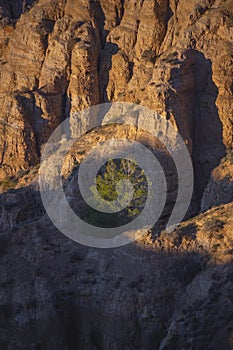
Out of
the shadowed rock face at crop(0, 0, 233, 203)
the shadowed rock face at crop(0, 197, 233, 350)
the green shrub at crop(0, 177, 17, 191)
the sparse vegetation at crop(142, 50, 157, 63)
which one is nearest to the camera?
the shadowed rock face at crop(0, 197, 233, 350)

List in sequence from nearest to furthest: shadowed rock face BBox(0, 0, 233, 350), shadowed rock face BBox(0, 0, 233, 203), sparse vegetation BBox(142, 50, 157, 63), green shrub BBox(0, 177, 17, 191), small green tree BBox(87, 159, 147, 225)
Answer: shadowed rock face BBox(0, 0, 233, 350), small green tree BBox(87, 159, 147, 225), shadowed rock face BBox(0, 0, 233, 203), green shrub BBox(0, 177, 17, 191), sparse vegetation BBox(142, 50, 157, 63)

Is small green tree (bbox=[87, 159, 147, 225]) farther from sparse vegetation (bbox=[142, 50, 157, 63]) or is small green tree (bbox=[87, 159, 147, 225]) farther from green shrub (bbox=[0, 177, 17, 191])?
sparse vegetation (bbox=[142, 50, 157, 63])

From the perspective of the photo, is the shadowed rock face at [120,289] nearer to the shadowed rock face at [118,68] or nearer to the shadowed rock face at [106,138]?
Answer: the shadowed rock face at [106,138]

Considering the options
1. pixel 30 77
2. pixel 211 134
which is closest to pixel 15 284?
pixel 211 134

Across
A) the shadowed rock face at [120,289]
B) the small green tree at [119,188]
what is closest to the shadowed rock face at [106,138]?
the shadowed rock face at [120,289]

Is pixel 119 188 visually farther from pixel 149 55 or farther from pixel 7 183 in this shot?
pixel 149 55

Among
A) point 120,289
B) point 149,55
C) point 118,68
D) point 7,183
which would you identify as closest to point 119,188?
point 120,289

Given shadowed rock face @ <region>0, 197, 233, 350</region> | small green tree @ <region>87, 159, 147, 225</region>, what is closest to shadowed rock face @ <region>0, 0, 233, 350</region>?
shadowed rock face @ <region>0, 197, 233, 350</region>

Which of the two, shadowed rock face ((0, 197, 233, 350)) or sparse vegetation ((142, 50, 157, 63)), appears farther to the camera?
sparse vegetation ((142, 50, 157, 63))

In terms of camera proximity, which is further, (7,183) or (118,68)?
(118,68)
